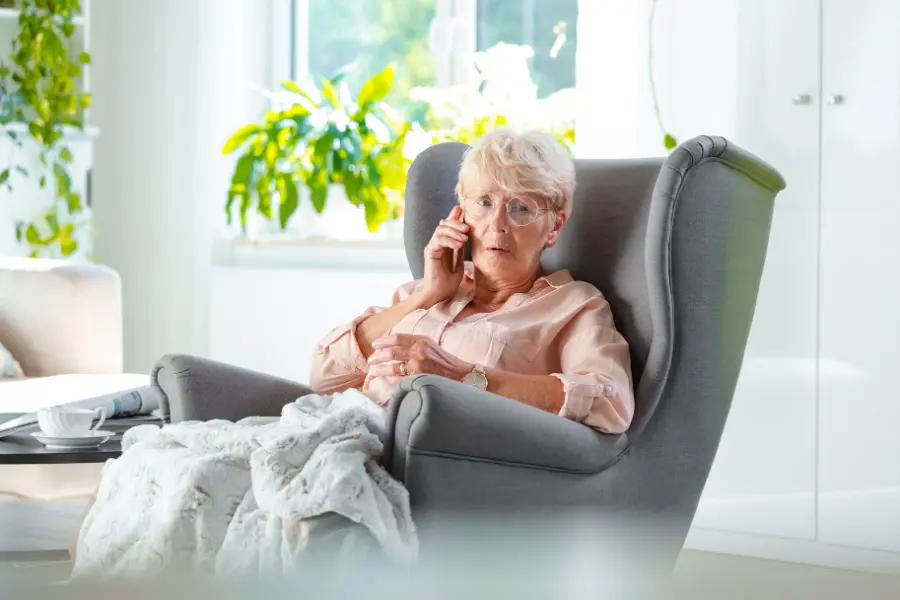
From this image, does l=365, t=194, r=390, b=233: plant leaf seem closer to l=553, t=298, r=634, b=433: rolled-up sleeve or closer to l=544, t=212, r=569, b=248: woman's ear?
l=544, t=212, r=569, b=248: woman's ear

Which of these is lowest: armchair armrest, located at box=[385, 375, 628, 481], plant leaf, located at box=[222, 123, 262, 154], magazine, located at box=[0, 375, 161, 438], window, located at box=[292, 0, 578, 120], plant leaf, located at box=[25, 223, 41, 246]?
magazine, located at box=[0, 375, 161, 438]

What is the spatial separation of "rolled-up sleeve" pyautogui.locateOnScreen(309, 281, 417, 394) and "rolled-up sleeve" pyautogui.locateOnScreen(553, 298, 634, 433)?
392mm

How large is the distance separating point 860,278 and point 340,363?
4.43 feet

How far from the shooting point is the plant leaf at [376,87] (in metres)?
3.72

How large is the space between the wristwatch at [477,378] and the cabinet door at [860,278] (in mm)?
1318

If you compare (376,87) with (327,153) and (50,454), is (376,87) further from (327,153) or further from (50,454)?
(50,454)

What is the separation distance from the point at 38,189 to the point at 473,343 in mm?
2564

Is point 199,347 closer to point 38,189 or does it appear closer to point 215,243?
point 215,243

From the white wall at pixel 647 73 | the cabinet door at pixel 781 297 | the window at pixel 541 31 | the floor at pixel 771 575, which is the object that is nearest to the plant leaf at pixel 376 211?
the window at pixel 541 31

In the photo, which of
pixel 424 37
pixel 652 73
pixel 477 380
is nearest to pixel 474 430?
pixel 477 380

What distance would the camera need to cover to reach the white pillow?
299cm

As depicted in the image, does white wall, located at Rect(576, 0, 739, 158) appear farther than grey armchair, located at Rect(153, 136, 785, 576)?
Yes

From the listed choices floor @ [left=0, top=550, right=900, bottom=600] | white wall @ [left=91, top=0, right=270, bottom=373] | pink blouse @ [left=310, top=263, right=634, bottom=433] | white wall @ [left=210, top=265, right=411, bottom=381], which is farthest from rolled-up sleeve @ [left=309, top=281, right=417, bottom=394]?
white wall @ [left=91, top=0, right=270, bottom=373]

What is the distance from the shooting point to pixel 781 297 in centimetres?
284
